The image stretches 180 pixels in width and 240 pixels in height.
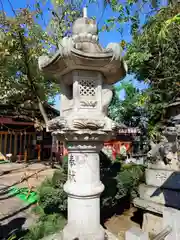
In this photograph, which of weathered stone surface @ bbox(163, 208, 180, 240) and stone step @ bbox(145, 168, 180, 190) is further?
stone step @ bbox(145, 168, 180, 190)

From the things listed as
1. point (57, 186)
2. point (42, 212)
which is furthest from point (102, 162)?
point (42, 212)

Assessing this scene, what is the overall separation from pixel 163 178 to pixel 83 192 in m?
2.36

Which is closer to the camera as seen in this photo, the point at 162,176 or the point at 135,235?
the point at 135,235

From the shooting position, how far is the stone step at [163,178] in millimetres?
3883

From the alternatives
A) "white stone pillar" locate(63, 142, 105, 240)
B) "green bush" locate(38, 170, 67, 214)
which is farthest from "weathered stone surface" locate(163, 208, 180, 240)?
"green bush" locate(38, 170, 67, 214)

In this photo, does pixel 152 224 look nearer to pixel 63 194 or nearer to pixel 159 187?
pixel 159 187

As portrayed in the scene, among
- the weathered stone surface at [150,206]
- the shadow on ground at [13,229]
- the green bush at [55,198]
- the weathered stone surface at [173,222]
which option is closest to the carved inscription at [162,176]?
the weathered stone surface at [150,206]

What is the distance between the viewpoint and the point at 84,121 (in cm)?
246

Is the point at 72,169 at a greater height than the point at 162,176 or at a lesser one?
greater

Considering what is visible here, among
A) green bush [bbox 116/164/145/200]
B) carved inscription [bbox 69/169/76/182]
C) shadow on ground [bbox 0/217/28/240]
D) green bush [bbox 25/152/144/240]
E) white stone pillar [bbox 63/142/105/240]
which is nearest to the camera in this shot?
white stone pillar [bbox 63/142/105/240]

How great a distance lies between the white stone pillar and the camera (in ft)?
8.43

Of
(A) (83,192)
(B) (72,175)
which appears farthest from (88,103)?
(A) (83,192)

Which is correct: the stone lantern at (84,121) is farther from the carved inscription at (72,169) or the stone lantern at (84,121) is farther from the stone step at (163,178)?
the stone step at (163,178)

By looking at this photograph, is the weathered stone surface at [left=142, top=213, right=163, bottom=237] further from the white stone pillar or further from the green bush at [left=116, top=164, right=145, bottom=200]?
the white stone pillar
